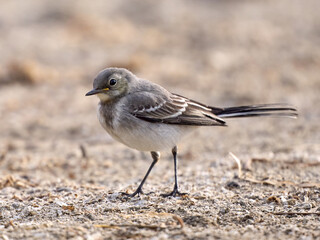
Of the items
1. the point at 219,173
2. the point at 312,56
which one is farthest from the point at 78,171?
the point at 312,56

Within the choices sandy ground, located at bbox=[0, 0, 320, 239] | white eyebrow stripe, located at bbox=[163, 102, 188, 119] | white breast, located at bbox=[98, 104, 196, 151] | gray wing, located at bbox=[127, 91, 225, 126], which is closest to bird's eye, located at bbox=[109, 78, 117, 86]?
gray wing, located at bbox=[127, 91, 225, 126]

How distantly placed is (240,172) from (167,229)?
105 inches

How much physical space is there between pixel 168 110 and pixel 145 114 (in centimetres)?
38

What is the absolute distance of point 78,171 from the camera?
9367mm

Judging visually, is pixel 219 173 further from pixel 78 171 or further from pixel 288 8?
pixel 288 8

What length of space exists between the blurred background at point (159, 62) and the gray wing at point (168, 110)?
238 cm

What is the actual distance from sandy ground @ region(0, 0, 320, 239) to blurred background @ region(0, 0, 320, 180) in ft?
0.13

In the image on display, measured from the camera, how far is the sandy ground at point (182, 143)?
6281mm

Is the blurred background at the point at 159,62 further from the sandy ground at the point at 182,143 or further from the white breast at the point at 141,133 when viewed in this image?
the white breast at the point at 141,133

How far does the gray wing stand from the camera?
7402 mm

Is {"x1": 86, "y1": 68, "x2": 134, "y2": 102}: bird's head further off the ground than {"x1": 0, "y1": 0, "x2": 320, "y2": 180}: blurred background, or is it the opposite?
{"x1": 0, "y1": 0, "x2": 320, "y2": 180}: blurred background

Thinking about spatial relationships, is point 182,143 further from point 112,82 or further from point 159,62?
point 159,62

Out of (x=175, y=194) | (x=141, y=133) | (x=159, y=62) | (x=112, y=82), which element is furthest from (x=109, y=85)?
(x=159, y=62)

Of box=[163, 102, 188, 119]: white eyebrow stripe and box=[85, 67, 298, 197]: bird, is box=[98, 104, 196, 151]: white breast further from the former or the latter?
box=[163, 102, 188, 119]: white eyebrow stripe
